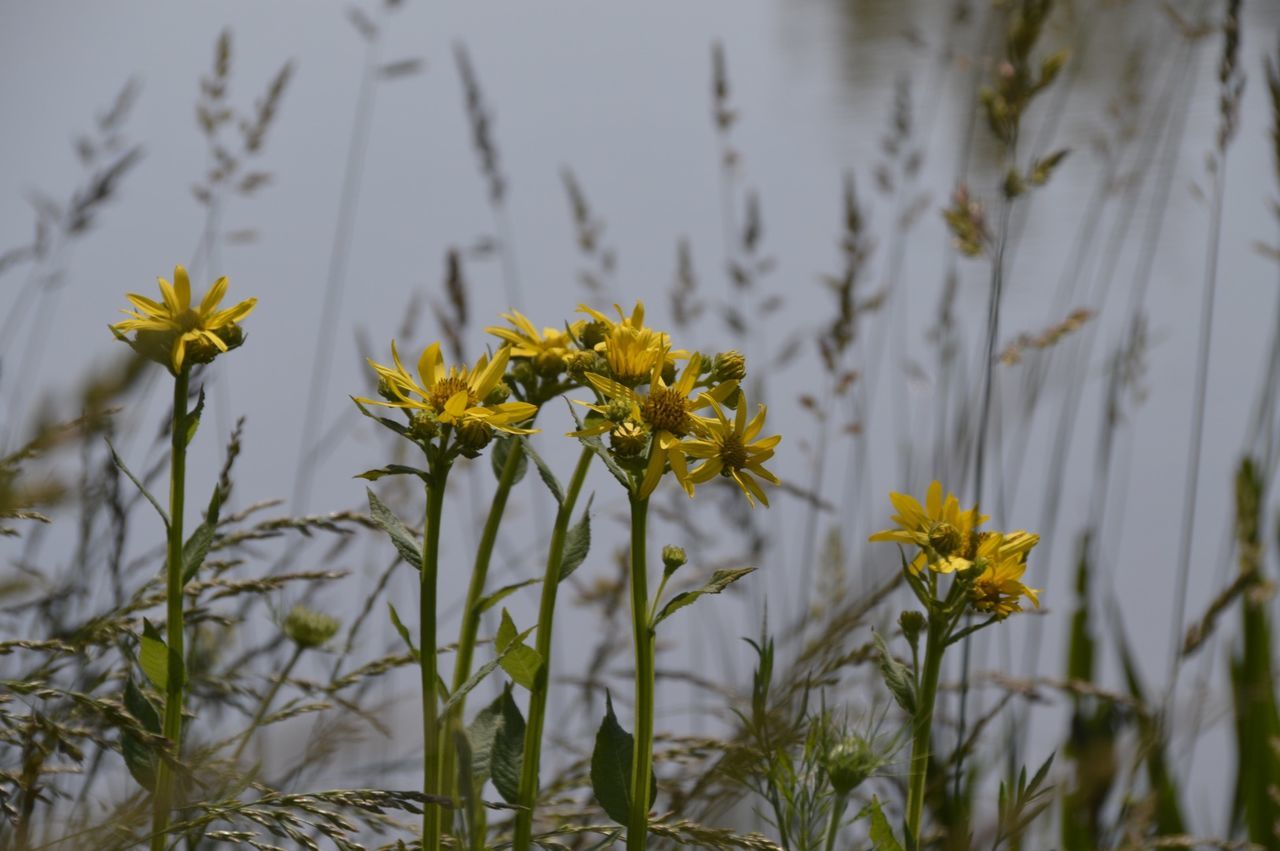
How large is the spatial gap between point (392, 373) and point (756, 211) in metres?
1.59

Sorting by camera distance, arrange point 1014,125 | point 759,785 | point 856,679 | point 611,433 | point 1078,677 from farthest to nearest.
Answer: point 1078,677 < point 1014,125 < point 856,679 < point 759,785 < point 611,433

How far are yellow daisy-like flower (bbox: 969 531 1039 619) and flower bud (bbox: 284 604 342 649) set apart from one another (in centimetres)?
54

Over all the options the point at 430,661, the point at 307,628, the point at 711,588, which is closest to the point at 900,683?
the point at 711,588

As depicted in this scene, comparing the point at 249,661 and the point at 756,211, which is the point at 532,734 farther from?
the point at 756,211

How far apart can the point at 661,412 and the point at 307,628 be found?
471 millimetres

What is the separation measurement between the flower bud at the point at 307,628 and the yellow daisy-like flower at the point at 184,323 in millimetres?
379

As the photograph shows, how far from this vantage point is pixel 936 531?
69 cm

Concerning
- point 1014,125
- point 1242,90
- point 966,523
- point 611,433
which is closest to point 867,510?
point 1242,90

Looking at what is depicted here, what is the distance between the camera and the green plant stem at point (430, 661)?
1.86ft

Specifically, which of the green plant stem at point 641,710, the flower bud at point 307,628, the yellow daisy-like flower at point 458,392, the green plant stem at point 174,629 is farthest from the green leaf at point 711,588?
the flower bud at point 307,628

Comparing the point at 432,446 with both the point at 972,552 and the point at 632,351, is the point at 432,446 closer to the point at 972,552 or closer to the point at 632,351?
the point at 632,351

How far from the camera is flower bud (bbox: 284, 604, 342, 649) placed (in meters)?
0.98

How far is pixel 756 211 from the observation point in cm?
214

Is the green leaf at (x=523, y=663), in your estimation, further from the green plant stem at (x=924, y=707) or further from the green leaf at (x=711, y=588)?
the green plant stem at (x=924, y=707)
